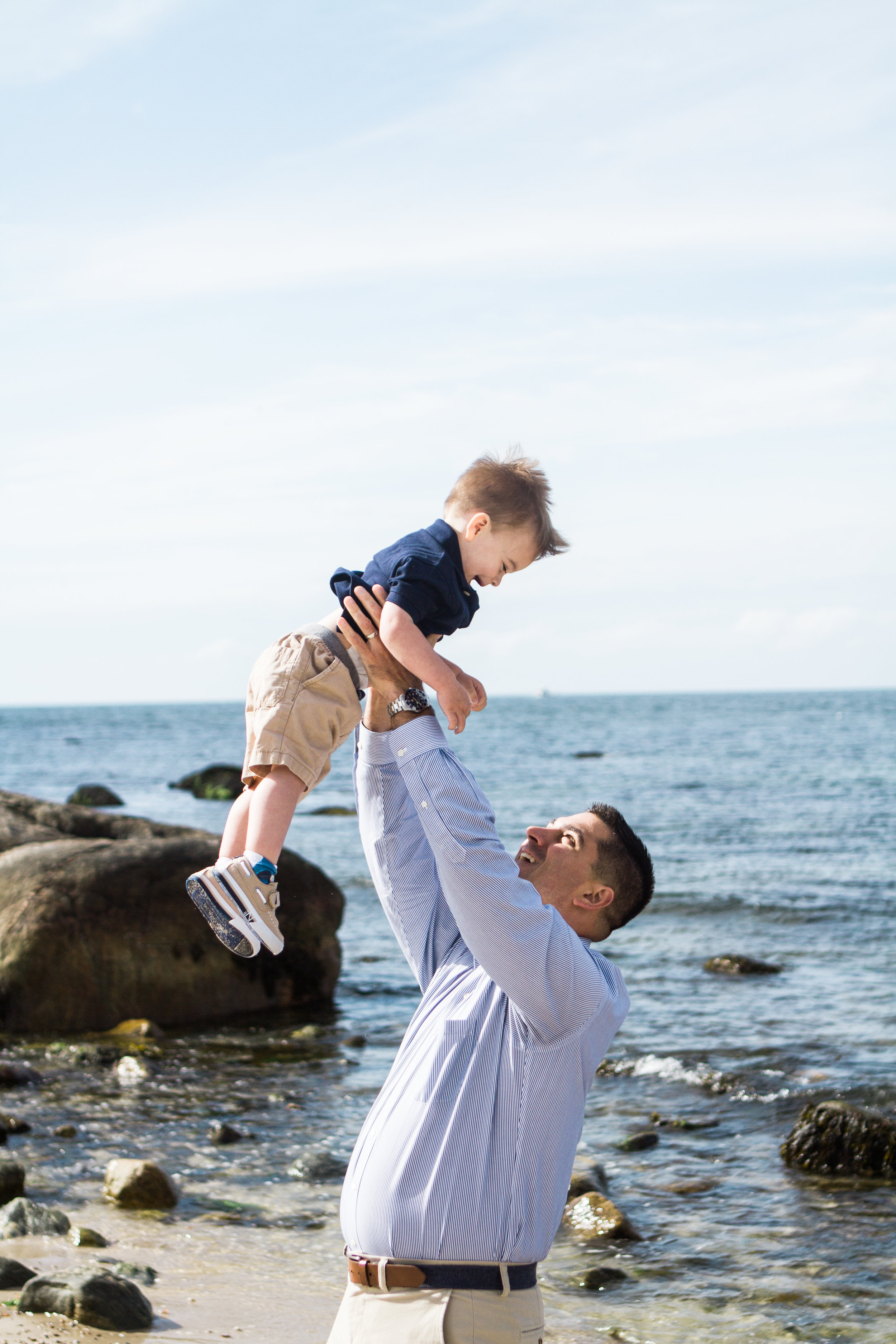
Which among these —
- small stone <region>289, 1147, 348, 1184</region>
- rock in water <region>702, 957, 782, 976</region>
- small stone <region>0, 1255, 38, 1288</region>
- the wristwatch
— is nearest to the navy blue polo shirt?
the wristwatch

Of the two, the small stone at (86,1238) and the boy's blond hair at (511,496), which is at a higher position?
the boy's blond hair at (511,496)

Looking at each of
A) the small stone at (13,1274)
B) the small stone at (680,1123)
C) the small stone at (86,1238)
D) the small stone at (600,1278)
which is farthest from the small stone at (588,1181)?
the small stone at (13,1274)

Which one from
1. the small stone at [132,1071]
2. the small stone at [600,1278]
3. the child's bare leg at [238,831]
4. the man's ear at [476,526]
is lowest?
the small stone at [132,1071]

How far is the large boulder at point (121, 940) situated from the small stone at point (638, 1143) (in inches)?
161

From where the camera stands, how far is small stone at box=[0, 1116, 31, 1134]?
7.86m

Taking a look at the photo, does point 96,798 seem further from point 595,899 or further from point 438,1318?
point 438,1318

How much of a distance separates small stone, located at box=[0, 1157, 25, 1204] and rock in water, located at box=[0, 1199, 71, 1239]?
39 centimetres

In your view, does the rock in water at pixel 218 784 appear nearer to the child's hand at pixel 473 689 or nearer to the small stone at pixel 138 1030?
the small stone at pixel 138 1030

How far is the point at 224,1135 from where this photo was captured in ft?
25.5

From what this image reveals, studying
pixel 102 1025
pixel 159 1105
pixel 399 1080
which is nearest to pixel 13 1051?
pixel 102 1025

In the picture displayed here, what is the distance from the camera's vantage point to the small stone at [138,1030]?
9.95m

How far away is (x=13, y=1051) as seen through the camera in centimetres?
959

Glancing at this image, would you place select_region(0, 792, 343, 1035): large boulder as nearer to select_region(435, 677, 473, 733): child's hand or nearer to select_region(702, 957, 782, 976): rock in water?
select_region(702, 957, 782, 976): rock in water

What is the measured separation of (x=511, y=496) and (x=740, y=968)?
10268mm
